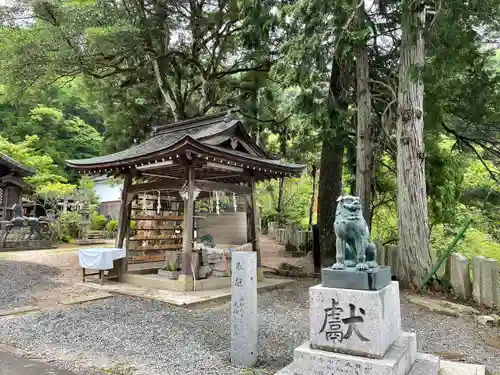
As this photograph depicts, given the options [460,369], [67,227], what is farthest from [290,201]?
[460,369]

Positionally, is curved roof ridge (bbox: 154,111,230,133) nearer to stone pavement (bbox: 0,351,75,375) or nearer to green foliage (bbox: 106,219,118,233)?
stone pavement (bbox: 0,351,75,375)

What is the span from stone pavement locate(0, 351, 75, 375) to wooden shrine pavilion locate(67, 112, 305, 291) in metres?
3.97

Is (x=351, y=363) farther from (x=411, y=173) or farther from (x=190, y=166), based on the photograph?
(x=190, y=166)

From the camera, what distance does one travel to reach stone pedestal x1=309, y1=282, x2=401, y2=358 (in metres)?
3.30

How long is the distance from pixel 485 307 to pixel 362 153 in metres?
4.16

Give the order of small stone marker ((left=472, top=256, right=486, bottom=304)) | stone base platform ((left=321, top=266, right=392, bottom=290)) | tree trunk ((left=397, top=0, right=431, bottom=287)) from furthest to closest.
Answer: tree trunk ((left=397, top=0, right=431, bottom=287)) → small stone marker ((left=472, top=256, right=486, bottom=304)) → stone base platform ((left=321, top=266, right=392, bottom=290))

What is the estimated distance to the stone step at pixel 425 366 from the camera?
3619 millimetres

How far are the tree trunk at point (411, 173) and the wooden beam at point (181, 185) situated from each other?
12.6 feet

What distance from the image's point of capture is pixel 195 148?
7.58 m

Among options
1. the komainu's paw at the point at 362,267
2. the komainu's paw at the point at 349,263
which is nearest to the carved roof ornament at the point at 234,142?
the komainu's paw at the point at 349,263

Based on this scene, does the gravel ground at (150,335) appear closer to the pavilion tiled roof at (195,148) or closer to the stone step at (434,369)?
the stone step at (434,369)

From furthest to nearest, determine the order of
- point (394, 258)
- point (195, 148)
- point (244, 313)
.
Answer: point (394, 258), point (195, 148), point (244, 313)

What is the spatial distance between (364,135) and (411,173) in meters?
1.65

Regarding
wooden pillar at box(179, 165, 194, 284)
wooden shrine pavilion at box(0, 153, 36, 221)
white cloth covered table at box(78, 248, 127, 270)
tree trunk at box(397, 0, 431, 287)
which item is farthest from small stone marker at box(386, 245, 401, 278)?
wooden shrine pavilion at box(0, 153, 36, 221)
